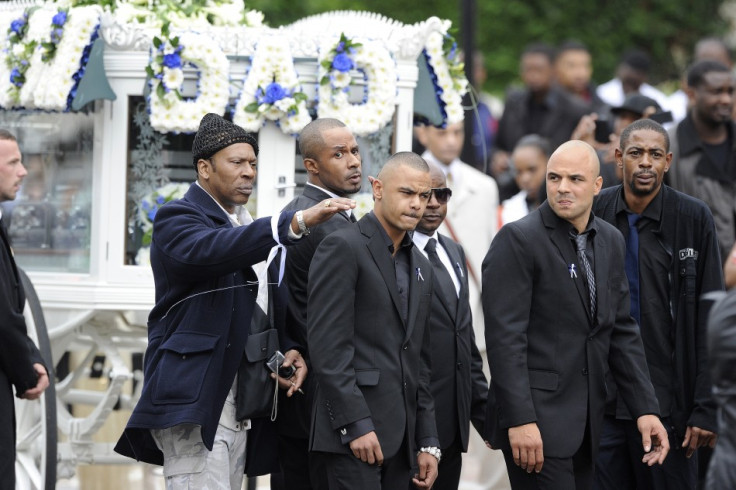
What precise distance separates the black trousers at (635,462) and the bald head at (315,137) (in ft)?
6.38

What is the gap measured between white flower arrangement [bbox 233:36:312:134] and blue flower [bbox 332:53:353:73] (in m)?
0.24

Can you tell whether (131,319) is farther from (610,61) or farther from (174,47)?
(610,61)

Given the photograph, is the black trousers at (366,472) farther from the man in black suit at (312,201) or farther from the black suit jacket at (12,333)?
the black suit jacket at (12,333)

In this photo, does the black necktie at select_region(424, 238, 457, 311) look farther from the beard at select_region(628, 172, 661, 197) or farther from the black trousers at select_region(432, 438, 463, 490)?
the beard at select_region(628, 172, 661, 197)

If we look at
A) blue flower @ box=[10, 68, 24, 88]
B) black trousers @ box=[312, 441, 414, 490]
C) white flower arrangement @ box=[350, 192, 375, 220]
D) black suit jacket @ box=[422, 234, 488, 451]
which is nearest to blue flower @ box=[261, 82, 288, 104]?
white flower arrangement @ box=[350, 192, 375, 220]

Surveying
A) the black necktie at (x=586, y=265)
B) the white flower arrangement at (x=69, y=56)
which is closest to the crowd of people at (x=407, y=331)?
the black necktie at (x=586, y=265)

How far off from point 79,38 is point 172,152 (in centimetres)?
83

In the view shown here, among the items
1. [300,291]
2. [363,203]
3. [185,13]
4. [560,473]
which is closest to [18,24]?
[185,13]

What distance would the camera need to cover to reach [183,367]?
6.39 m

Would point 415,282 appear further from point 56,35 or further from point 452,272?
point 56,35

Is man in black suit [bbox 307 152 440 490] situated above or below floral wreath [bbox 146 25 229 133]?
below

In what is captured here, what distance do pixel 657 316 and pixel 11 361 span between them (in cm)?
311

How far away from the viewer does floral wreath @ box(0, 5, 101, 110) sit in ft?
27.0

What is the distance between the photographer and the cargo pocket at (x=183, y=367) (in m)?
6.36
